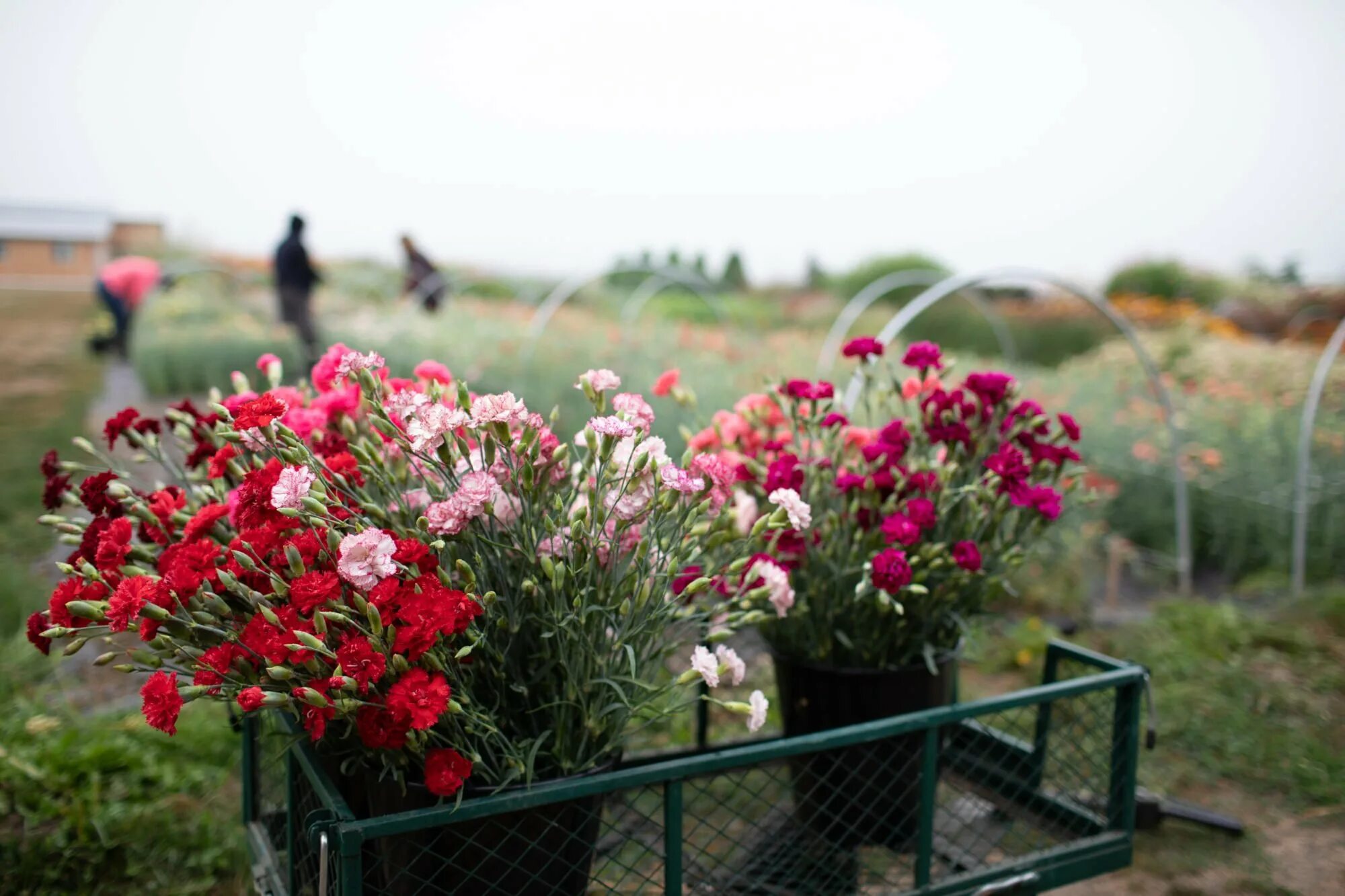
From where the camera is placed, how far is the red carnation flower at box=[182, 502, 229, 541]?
1.13m

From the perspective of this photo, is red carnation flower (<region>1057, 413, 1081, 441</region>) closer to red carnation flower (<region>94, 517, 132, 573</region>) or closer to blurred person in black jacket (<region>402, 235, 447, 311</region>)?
red carnation flower (<region>94, 517, 132, 573</region>)

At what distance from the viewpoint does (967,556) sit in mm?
1436

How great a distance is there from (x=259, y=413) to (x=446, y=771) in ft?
1.45

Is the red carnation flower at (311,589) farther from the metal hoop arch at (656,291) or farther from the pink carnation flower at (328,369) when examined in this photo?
the metal hoop arch at (656,291)

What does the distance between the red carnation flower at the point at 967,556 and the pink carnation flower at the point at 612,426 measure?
630 mm

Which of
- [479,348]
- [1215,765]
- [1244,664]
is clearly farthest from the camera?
[479,348]

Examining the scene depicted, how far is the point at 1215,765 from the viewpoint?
2598 mm

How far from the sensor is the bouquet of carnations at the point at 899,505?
154cm

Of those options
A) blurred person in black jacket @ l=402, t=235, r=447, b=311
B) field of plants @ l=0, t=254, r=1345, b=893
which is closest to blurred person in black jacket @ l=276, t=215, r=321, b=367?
field of plants @ l=0, t=254, r=1345, b=893

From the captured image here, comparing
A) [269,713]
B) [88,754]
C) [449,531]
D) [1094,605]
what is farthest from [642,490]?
[1094,605]

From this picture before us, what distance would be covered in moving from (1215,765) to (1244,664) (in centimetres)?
66

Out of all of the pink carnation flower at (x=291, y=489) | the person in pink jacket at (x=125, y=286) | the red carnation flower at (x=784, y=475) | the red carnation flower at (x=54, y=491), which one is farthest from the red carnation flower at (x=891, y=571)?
the person in pink jacket at (x=125, y=286)

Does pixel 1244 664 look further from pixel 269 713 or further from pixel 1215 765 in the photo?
pixel 269 713

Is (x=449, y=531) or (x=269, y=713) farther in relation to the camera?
(x=269, y=713)
